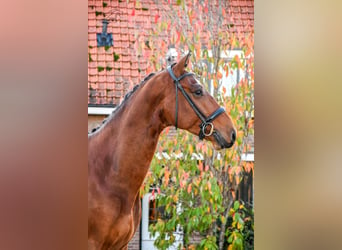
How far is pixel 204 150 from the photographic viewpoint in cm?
200

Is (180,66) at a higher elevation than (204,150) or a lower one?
higher

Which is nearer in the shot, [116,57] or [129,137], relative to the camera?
[129,137]

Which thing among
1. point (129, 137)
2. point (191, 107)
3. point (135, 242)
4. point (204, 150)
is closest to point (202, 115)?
point (191, 107)

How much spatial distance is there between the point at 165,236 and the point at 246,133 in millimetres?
694

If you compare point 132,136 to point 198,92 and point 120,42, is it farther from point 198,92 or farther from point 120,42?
point 120,42

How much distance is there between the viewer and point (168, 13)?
6.56ft

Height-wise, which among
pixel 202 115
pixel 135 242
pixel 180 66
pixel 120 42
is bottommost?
pixel 135 242

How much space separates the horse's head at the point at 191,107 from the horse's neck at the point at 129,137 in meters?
0.08

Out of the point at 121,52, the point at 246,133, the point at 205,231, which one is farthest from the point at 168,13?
the point at 205,231

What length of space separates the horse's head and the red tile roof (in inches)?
8.8

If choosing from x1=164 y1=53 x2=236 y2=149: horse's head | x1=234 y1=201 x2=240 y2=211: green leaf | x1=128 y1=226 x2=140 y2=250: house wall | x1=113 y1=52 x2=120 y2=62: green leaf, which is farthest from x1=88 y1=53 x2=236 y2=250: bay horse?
x1=234 y1=201 x2=240 y2=211: green leaf

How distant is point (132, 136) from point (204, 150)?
15.7 inches

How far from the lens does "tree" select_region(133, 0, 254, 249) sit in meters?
1.97
